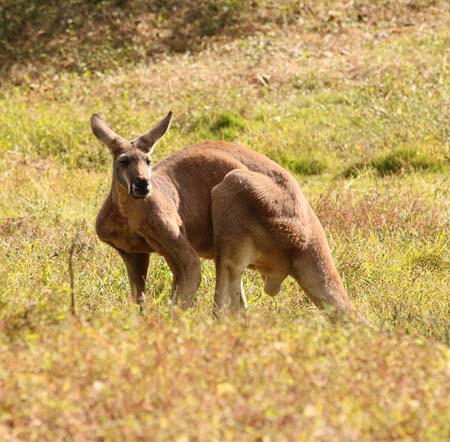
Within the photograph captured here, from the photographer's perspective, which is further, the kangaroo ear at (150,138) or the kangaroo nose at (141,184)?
the kangaroo ear at (150,138)

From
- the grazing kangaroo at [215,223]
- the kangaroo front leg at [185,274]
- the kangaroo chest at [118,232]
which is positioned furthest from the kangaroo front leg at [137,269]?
the kangaroo front leg at [185,274]

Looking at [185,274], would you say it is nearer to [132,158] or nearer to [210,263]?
[132,158]

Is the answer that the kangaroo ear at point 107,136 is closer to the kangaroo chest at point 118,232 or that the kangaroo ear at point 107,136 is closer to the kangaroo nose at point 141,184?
the kangaroo chest at point 118,232

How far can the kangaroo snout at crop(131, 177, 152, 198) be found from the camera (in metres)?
6.40

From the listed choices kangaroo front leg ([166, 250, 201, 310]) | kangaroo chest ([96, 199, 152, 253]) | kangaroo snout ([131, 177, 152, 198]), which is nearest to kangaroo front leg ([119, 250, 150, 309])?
kangaroo chest ([96, 199, 152, 253])

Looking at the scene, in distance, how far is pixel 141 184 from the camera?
6422 millimetres

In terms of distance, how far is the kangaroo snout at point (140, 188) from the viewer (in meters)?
6.40

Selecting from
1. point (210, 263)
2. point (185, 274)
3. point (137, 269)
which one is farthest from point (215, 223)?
point (210, 263)

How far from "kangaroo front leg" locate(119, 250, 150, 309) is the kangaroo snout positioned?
0.67 meters

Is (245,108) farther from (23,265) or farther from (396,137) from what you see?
(23,265)

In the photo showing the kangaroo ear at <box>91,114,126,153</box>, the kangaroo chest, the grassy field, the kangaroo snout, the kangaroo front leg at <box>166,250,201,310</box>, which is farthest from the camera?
the kangaroo ear at <box>91,114,126,153</box>

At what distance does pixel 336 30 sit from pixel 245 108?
4169 millimetres

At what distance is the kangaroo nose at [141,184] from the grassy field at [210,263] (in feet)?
1.95

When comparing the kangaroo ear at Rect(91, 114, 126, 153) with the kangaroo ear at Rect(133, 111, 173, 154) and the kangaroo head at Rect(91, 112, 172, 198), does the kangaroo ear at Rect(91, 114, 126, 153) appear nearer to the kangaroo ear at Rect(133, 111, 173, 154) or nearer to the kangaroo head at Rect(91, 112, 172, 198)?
the kangaroo head at Rect(91, 112, 172, 198)
